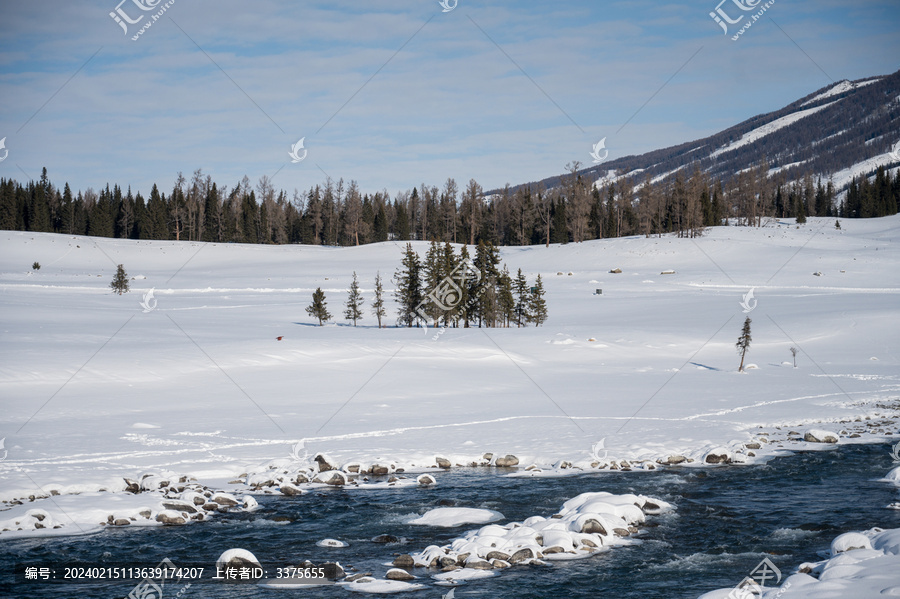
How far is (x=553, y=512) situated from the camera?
1592cm

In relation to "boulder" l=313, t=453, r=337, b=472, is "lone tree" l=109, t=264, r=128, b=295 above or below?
above

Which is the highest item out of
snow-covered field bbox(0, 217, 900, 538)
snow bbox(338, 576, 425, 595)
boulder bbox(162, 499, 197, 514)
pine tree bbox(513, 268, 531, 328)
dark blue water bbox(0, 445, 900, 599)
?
pine tree bbox(513, 268, 531, 328)

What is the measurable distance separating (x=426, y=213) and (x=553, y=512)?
132126mm

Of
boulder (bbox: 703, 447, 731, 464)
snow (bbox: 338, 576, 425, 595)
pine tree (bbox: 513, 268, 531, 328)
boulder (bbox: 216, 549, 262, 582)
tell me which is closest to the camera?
snow (bbox: 338, 576, 425, 595)

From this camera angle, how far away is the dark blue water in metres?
12.1

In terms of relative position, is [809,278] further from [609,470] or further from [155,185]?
[155,185]

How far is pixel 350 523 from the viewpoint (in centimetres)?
1547

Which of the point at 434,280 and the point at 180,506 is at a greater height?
the point at 434,280

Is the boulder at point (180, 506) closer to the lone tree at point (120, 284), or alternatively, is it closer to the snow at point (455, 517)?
the snow at point (455, 517)

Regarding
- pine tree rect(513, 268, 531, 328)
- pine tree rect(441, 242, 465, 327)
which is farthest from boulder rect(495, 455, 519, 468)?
pine tree rect(441, 242, 465, 327)

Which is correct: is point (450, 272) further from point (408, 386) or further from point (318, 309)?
point (408, 386)

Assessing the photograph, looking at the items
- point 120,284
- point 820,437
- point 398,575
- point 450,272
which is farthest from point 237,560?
point 120,284

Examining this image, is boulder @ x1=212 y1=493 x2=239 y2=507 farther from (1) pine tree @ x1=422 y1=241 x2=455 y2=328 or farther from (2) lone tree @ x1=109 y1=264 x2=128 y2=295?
(2) lone tree @ x1=109 y1=264 x2=128 y2=295

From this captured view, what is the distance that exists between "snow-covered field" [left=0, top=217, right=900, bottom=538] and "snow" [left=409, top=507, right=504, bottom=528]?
12.7ft
